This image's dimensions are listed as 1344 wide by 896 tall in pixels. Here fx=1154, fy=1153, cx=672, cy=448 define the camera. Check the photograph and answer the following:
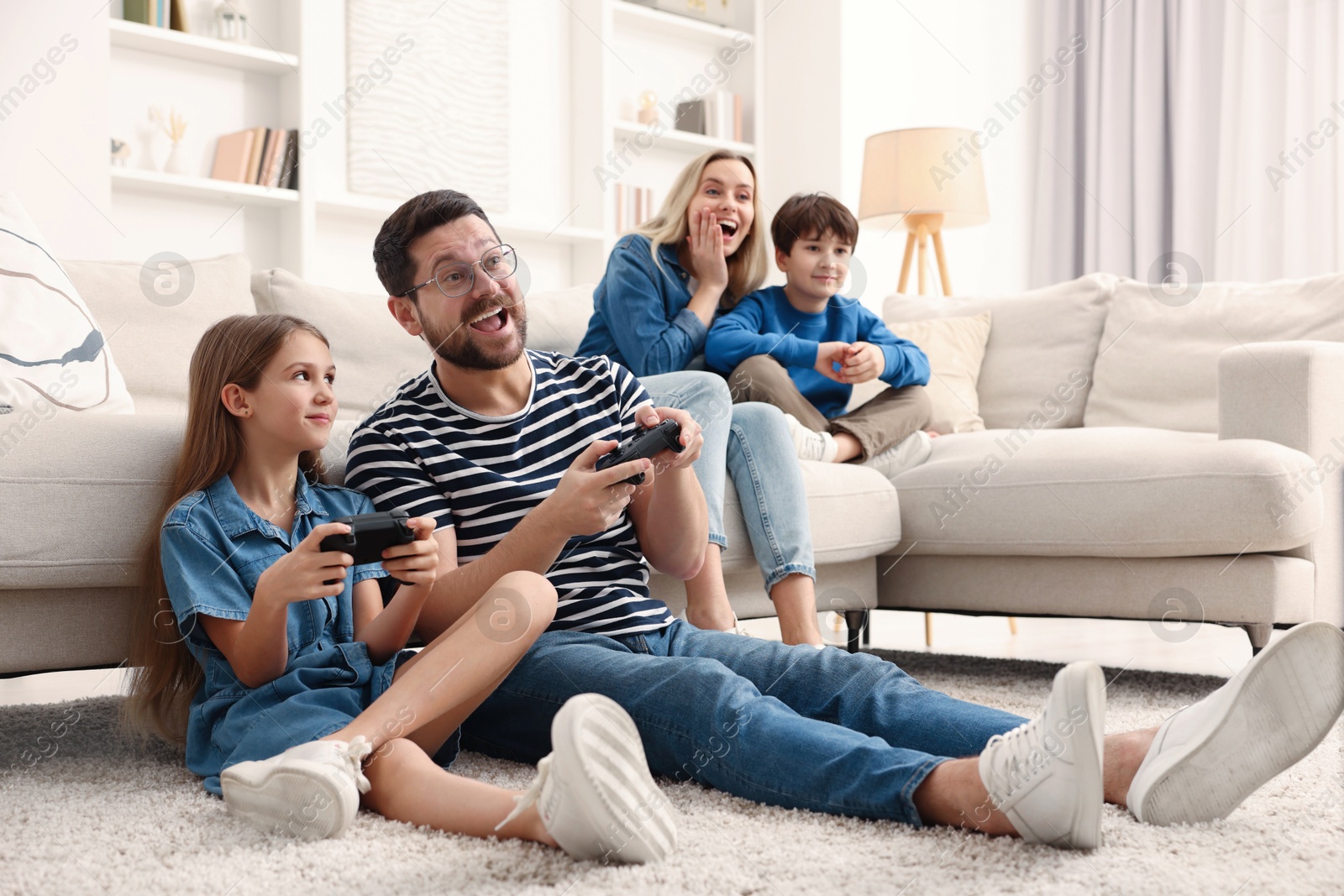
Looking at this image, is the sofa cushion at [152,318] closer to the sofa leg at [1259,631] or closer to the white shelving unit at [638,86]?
the sofa leg at [1259,631]

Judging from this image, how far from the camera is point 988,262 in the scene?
181 inches

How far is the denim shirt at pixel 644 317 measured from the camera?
6.56 ft

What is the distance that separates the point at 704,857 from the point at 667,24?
3875 millimetres

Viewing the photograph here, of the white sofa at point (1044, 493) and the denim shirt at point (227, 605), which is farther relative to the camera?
the white sofa at point (1044, 493)

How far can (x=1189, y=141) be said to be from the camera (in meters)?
4.10

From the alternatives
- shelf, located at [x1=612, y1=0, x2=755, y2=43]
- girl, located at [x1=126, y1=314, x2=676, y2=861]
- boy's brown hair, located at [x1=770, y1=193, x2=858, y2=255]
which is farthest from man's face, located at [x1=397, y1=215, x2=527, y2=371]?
shelf, located at [x1=612, y1=0, x2=755, y2=43]

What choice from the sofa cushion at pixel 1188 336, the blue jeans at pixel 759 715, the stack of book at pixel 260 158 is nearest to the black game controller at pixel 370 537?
the blue jeans at pixel 759 715

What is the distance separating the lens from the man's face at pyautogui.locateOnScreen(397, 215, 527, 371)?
131cm

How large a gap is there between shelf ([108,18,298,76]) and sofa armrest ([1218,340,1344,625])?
2814mm

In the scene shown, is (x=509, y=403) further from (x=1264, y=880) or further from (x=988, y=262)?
(x=988, y=262)

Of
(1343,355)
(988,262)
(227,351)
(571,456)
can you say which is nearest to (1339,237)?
(988,262)

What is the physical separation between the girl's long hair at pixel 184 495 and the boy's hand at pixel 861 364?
105 centimetres

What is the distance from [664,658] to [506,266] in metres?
0.49

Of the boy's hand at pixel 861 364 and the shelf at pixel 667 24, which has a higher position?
the shelf at pixel 667 24
